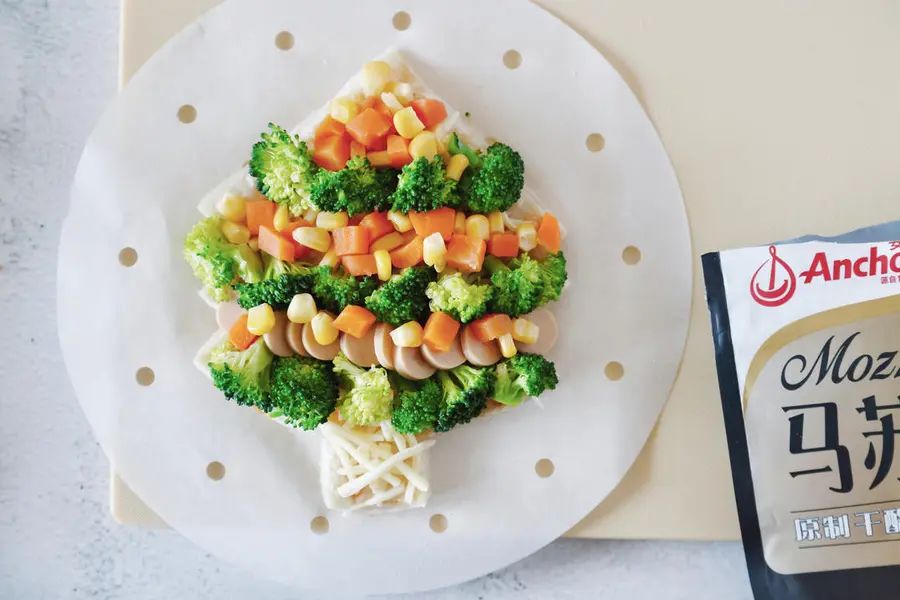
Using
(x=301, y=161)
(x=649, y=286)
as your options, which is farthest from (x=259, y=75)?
(x=649, y=286)

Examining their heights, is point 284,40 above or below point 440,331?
above

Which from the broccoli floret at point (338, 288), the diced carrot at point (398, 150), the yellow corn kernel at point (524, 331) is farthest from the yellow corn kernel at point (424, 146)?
the yellow corn kernel at point (524, 331)

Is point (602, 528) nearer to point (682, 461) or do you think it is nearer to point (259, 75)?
point (682, 461)

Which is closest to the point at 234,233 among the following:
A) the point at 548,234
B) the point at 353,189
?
the point at 353,189

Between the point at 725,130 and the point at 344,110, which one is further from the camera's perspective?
the point at 725,130

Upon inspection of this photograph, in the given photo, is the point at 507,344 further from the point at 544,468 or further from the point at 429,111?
the point at 429,111

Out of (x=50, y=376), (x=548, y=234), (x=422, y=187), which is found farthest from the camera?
(x=50, y=376)
